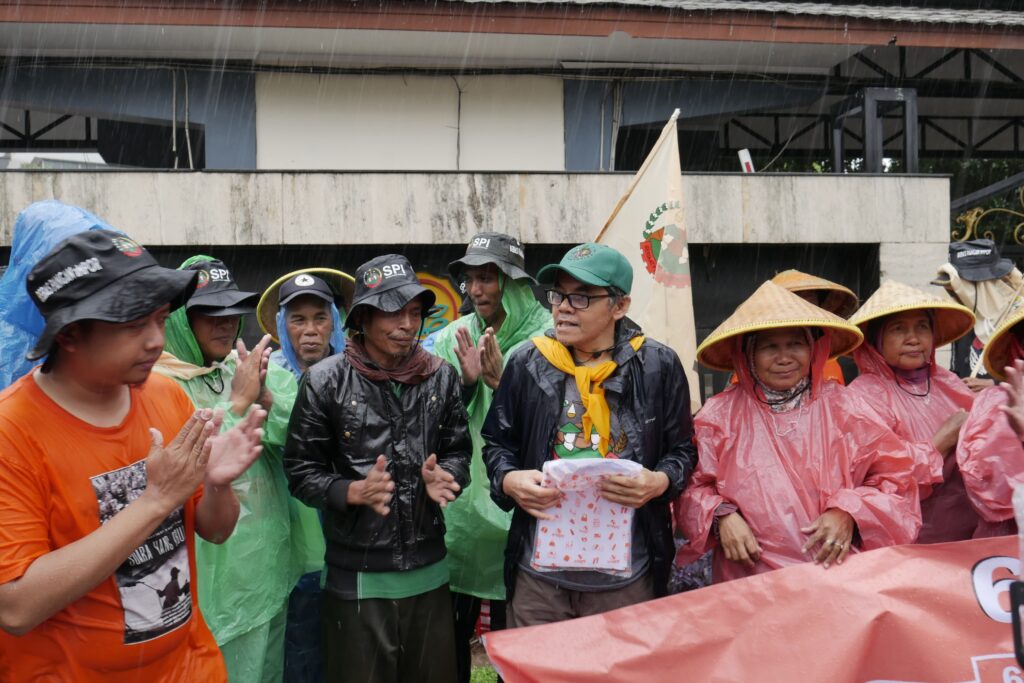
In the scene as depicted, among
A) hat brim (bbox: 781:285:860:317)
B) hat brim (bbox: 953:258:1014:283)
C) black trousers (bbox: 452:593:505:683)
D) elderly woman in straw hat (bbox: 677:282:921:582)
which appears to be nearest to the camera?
elderly woman in straw hat (bbox: 677:282:921:582)

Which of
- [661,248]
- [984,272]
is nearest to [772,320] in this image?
[661,248]

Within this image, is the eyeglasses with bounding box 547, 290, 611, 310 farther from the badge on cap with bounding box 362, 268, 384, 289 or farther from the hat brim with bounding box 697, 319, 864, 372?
the badge on cap with bounding box 362, 268, 384, 289

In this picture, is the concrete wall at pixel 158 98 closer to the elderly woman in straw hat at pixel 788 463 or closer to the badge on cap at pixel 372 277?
the badge on cap at pixel 372 277

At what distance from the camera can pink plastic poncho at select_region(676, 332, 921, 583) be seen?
9.73ft

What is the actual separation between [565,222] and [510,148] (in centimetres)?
132

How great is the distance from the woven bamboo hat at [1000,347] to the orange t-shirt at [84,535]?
3.05m

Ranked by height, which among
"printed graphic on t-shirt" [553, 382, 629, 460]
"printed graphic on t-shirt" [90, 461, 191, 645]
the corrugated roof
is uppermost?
the corrugated roof

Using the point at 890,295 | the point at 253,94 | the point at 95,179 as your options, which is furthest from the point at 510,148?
the point at 890,295

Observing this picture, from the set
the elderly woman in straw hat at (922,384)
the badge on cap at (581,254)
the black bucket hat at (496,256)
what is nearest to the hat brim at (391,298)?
the badge on cap at (581,254)

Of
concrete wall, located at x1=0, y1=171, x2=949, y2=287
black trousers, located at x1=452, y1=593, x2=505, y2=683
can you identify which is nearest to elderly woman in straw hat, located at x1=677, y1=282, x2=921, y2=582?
black trousers, located at x1=452, y1=593, x2=505, y2=683

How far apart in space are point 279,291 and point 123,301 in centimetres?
242

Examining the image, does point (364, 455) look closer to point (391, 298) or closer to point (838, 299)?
point (391, 298)

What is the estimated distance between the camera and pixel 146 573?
225 centimetres

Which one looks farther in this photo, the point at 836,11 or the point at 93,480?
the point at 836,11
